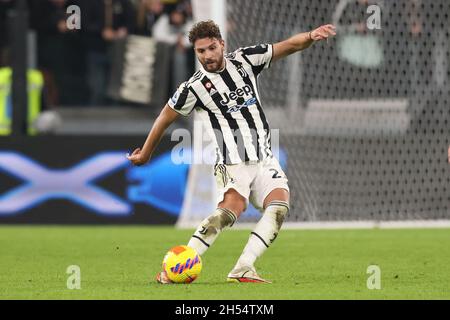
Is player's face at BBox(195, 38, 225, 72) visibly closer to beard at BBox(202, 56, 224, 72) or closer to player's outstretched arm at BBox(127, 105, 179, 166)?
beard at BBox(202, 56, 224, 72)

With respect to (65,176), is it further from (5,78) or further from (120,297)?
(120,297)

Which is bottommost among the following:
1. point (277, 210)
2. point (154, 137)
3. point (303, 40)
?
point (277, 210)

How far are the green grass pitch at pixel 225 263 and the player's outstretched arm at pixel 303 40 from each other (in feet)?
5.01

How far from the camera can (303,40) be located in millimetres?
8195

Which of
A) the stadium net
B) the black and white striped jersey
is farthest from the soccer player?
the stadium net

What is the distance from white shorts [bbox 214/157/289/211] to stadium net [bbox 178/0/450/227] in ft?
18.1

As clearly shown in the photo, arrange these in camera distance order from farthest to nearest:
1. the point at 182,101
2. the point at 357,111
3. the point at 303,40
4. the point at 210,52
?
the point at 357,111, the point at 182,101, the point at 303,40, the point at 210,52

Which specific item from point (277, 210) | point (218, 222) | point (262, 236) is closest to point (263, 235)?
point (262, 236)

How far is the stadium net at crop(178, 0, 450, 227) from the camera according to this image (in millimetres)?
14039

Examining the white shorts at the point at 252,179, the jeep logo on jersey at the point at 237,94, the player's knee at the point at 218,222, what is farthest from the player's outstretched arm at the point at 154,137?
the player's knee at the point at 218,222

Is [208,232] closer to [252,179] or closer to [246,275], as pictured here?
[246,275]

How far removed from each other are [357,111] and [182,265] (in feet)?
22.5

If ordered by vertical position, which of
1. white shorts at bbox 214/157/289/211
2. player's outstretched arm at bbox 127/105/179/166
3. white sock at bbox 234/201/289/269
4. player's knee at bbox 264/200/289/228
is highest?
player's outstretched arm at bbox 127/105/179/166

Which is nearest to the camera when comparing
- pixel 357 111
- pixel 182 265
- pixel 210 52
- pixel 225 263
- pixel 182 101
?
pixel 182 265
